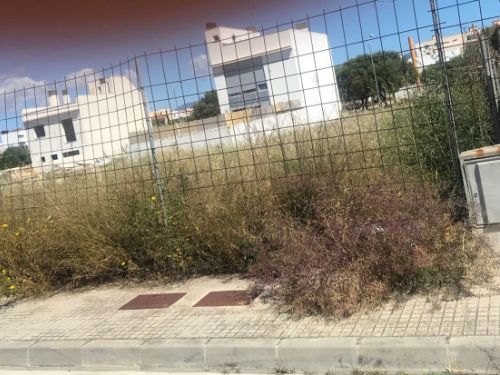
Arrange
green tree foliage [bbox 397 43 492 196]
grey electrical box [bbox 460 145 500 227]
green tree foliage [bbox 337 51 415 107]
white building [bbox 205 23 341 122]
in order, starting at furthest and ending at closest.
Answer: white building [bbox 205 23 341 122] < green tree foliage [bbox 337 51 415 107] < green tree foliage [bbox 397 43 492 196] < grey electrical box [bbox 460 145 500 227]

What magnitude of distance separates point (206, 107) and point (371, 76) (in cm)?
206

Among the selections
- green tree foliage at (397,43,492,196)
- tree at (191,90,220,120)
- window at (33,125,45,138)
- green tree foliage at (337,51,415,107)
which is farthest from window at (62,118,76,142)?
green tree foliage at (397,43,492,196)

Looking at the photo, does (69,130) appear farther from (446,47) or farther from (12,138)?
(446,47)

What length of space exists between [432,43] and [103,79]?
4137 mm

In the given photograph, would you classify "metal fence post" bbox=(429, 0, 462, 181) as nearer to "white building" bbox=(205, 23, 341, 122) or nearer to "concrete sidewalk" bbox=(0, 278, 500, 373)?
"white building" bbox=(205, 23, 341, 122)

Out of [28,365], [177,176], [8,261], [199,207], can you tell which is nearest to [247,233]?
[199,207]

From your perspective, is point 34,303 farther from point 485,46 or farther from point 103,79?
point 485,46

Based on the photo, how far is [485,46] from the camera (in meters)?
5.75

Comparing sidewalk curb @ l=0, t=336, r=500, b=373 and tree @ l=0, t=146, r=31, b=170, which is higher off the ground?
tree @ l=0, t=146, r=31, b=170

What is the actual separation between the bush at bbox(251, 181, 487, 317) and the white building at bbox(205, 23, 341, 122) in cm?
Answer: 178

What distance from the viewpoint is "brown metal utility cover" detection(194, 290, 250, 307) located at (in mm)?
5285

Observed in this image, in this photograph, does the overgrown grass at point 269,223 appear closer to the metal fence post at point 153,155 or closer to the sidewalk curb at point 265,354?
the metal fence post at point 153,155

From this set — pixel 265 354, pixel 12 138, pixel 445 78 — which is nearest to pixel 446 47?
pixel 445 78

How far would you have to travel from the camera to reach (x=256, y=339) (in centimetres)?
426
